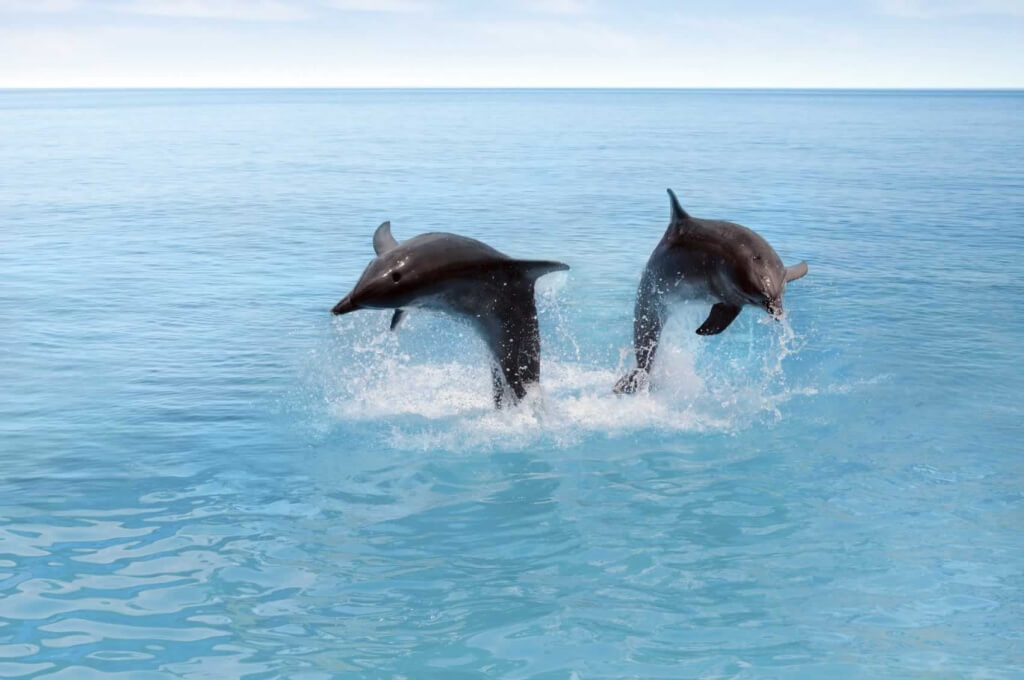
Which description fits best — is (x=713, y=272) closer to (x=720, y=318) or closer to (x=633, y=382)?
(x=720, y=318)

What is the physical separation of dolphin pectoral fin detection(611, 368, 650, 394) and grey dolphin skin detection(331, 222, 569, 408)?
5.66 ft

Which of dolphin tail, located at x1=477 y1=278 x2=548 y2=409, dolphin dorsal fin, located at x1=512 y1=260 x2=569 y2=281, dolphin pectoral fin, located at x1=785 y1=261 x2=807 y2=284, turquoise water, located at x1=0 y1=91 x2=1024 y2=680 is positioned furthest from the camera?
dolphin pectoral fin, located at x1=785 y1=261 x2=807 y2=284

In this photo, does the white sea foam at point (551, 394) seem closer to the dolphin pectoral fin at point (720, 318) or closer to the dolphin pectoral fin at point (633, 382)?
the dolphin pectoral fin at point (633, 382)

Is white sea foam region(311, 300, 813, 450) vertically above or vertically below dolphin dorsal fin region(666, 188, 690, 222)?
below

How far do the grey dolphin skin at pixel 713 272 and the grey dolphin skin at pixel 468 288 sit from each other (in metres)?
1.68

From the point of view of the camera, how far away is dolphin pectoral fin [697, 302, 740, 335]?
10.3m

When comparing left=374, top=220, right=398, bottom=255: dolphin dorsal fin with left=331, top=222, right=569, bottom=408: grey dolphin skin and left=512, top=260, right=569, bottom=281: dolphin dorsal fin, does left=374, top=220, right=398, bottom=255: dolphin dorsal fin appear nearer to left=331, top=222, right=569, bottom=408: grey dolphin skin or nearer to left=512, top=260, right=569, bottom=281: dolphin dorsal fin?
left=331, top=222, right=569, bottom=408: grey dolphin skin

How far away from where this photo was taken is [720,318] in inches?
410

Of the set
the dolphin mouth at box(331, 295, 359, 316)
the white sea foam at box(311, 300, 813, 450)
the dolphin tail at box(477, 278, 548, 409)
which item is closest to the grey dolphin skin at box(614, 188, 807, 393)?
the white sea foam at box(311, 300, 813, 450)

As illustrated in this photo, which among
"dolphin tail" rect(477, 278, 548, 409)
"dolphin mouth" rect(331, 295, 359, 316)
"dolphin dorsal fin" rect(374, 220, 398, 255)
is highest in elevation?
"dolphin dorsal fin" rect(374, 220, 398, 255)

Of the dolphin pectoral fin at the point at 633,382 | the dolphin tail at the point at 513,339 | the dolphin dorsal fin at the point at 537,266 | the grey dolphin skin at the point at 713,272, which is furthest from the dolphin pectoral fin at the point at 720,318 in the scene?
the dolphin pectoral fin at the point at 633,382

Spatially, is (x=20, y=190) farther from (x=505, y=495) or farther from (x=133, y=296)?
(x=505, y=495)

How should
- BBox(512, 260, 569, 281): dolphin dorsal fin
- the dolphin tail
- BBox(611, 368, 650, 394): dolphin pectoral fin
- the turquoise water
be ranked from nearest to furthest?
the turquoise water → BBox(512, 260, 569, 281): dolphin dorsal fin → the dolphin tail → BBox(611, 368, 650, 394): dolphin pectoral fin

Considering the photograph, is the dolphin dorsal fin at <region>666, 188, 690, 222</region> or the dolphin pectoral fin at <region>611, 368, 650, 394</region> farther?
the dolphin pectoral fin at <region>611, 368, 650, 394</region>
